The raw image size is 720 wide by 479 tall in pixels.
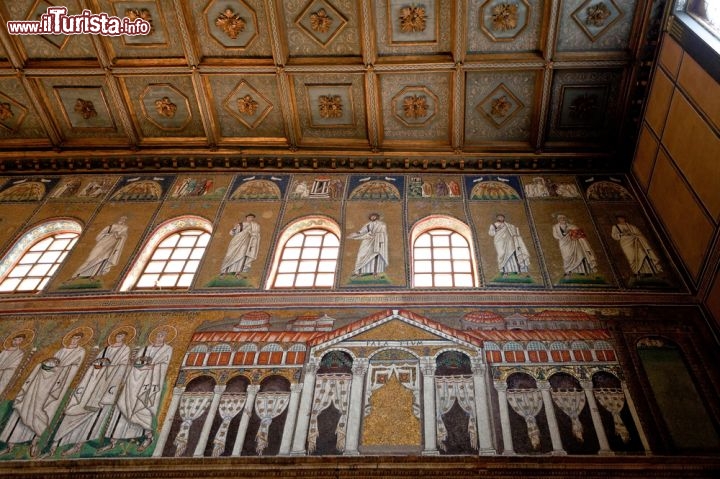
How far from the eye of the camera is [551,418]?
21.0ft

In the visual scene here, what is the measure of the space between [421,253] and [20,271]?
6.17m

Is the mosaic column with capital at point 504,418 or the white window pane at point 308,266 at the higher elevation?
the white window pane at point 308,266

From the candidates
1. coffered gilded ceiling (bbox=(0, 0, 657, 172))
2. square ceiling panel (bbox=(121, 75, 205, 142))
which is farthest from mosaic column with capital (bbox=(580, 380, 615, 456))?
square ceiling panel (bbox=(121, 75, 205, 142))

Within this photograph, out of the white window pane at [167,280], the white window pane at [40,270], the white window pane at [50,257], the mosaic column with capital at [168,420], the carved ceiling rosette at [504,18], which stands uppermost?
the carved ceiling rosette at [504,18]

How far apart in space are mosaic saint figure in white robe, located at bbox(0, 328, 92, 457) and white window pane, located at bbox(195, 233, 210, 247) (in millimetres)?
2324

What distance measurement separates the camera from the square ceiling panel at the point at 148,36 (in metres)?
10.0

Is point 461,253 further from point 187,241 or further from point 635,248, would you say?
point 187,241

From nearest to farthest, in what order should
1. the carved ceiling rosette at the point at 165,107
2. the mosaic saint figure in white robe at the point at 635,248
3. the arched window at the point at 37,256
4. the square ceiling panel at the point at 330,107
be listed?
the mosaic saint figure in white robe at the point at 635,248 < the arched window at the point at 37,256 < the square ceiling panel at the point at 330,107 < the carved ceiling rosette at the point at 165,107

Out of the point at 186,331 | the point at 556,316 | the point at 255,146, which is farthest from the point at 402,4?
the point at 186,331

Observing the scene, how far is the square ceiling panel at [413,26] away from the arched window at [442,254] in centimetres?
301

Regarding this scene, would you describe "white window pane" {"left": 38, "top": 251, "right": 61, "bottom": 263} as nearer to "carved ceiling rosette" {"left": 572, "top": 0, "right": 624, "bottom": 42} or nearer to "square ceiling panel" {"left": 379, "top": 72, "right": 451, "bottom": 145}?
"square ceiling panel" {"left": 379, "top": 72, "right": 451, "bottom": 145}

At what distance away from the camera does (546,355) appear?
7129mm

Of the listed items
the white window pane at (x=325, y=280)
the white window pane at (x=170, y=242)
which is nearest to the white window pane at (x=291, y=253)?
the white window pane at (x=325, y=280)

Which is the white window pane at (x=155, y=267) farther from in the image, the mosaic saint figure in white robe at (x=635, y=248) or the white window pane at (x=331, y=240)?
the mosaic saint figure in white robe at (x=635, y=248)
